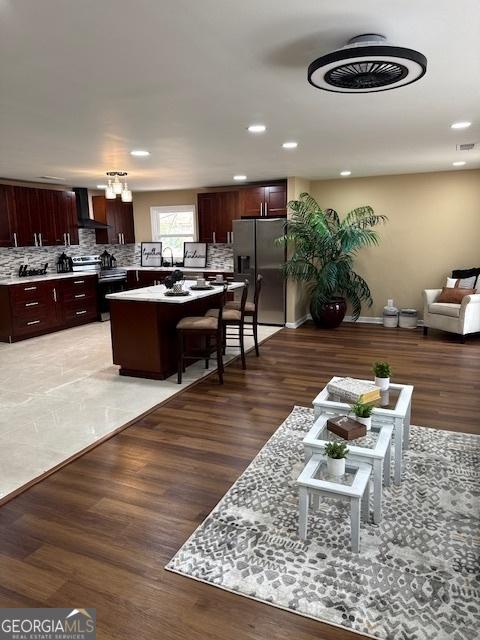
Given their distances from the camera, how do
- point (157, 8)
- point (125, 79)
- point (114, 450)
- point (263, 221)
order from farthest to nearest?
point (263, 221) → point (114, 450) → point (125, 79) → point (157, 8)

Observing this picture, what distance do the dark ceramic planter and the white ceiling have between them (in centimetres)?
259

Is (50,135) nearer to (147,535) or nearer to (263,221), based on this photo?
(147,535)

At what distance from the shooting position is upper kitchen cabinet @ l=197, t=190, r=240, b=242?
7.50 m

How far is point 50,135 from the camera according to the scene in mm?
3658

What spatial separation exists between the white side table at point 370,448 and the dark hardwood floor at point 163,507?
64cm

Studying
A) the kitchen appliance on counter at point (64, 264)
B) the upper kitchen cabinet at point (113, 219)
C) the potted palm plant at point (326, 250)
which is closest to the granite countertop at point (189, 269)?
the upper kitchen cabinet at point (113, 219)

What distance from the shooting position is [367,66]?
194 centimetres

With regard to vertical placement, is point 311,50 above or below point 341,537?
above

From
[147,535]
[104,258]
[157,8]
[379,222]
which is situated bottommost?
[147,535]

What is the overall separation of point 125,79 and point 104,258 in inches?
244

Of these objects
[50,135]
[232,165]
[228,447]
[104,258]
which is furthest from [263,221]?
[228,447]

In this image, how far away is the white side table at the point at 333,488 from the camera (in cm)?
A: 200

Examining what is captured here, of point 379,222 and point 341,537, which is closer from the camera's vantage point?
point 341,537

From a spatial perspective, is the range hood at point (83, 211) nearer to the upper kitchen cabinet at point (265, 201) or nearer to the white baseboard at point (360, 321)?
the upper kitchen cabinet at point (265, 201)
